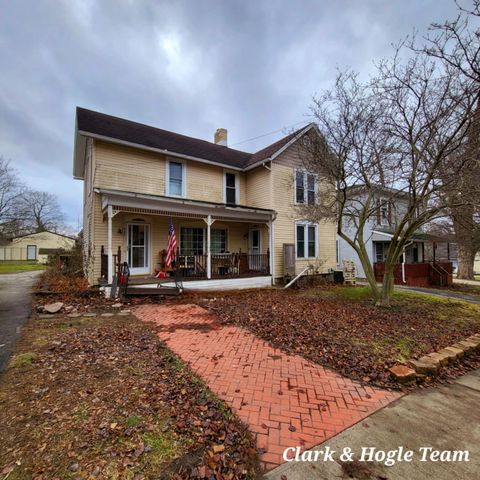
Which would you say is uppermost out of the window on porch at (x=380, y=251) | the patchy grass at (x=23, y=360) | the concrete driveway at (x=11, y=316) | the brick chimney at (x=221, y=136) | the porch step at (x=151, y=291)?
the brick chimney at (x=221, y=136)

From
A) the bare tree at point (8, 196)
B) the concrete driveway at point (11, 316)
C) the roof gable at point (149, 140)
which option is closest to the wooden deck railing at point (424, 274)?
the roof gable at point (149, 140)

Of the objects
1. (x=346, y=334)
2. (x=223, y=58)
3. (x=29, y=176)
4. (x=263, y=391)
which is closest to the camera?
(x=263, y=391)

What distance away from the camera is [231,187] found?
1415cm

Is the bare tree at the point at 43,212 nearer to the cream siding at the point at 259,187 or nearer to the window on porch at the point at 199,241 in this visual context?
the window on porch at the point at 199,241

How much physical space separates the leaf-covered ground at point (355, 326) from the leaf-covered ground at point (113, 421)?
89.2 inches

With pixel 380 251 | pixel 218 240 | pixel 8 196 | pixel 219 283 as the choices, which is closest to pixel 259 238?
pixel 218 240

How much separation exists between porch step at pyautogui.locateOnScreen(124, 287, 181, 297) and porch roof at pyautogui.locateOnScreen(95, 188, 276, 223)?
2.83 meters

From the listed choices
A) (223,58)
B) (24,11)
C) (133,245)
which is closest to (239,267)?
(133,245)

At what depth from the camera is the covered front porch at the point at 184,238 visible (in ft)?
31.5

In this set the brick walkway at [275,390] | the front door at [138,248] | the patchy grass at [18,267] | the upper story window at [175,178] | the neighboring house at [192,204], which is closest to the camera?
the brick walkway at [275,390]

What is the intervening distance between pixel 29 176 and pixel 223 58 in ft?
141

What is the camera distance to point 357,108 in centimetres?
834

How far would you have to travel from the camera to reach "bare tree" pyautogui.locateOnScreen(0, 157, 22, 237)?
104 ft

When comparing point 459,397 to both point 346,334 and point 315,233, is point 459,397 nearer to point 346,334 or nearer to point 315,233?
point 346,334
